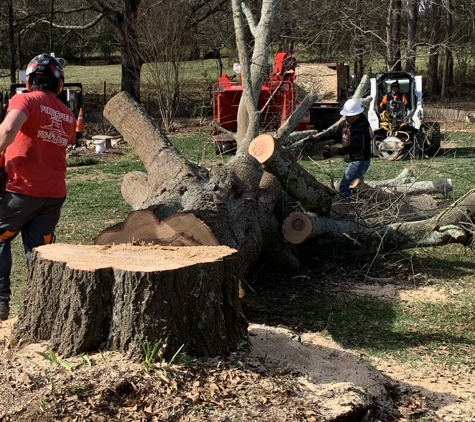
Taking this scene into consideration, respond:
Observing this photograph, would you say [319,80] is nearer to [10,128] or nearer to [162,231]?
[162,231]

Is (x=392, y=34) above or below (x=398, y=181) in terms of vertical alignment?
above

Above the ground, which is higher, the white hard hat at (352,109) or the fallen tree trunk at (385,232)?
the white hard hat at (352,109)

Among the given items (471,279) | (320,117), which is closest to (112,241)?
(471,279)

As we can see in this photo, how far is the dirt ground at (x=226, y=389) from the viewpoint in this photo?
3.57 metres

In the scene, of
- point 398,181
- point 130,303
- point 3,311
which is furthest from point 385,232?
point 130,303

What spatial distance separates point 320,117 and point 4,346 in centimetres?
1713

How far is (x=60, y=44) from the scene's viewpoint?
34.8 m

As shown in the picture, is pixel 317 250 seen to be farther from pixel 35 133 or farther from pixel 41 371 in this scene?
pixel 41 371

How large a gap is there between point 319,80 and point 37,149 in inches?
675

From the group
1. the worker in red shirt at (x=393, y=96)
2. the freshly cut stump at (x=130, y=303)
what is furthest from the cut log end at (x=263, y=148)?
the worker in red shirt at (x=393, y=96)

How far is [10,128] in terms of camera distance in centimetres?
493

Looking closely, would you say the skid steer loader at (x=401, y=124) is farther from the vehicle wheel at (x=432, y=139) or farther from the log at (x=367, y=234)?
the log at (x=367, y=234)

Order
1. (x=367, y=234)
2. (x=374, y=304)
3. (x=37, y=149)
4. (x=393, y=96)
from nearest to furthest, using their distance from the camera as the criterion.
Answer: (x=37, y=149), (x=374, y=304), (x=367, y=234), (x=393, y=96)

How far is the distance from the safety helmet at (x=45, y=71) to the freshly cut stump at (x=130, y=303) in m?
1.58
